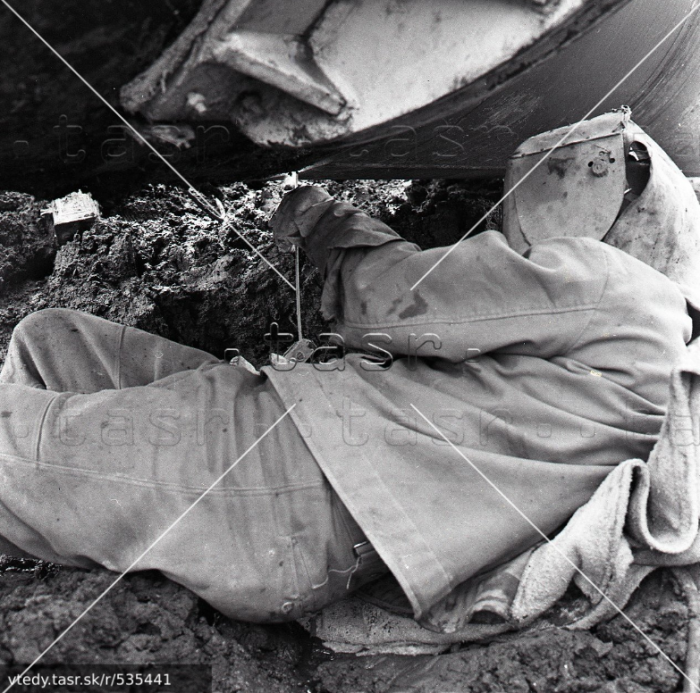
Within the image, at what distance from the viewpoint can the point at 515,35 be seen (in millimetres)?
1447

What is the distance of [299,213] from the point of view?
2.14 m

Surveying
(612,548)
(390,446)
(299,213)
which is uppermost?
(299,213)

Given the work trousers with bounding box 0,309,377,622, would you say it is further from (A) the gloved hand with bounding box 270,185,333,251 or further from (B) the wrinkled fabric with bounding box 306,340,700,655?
(A) the gloved hand with bounding box 270,185,333,251

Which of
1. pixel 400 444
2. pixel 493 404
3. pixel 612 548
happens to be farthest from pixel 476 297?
pixel 612 548

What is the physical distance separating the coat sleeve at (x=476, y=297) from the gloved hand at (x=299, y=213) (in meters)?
0.26

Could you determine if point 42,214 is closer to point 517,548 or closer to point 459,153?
point 459,153

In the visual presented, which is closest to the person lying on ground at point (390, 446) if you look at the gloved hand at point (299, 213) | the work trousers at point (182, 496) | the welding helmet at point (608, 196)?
the work trousers at point (182, 496)

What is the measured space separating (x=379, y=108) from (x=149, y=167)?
0.60 metres

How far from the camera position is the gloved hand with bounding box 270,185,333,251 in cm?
214

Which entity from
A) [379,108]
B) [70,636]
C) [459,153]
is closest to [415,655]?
[70,636]

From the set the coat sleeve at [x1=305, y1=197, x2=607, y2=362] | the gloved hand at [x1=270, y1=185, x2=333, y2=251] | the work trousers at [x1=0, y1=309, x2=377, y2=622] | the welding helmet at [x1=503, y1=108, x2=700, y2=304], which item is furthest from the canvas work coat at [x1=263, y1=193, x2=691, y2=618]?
the gloved hand at [x1=270, y1=185, x2=333, y2=251]

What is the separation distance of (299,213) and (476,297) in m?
0.62

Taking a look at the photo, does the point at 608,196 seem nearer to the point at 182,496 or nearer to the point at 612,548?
the point at 612,548

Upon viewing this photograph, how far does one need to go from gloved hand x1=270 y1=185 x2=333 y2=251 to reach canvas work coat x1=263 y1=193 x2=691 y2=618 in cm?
43
